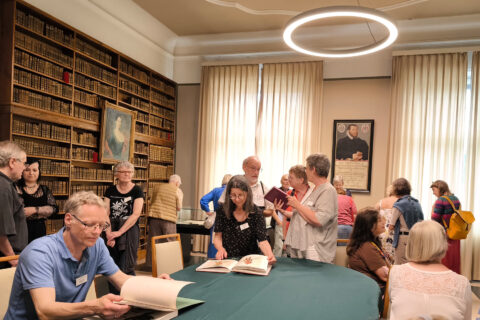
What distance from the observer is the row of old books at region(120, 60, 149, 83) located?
6.49 meters

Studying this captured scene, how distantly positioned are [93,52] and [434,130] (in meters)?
5.79

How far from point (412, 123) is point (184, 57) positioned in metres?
4.75

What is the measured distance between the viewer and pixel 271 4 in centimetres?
626

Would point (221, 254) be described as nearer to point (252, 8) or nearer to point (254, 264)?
point (254, 264)

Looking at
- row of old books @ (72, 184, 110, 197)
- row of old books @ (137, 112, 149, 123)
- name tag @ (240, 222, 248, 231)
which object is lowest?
row of old books @ (72, 184, 110, 197)

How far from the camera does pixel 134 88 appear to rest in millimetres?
6766

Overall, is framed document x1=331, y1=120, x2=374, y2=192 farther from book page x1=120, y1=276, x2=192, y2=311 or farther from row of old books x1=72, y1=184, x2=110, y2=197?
book page x1=120, y1=276, x2=192, y2=311

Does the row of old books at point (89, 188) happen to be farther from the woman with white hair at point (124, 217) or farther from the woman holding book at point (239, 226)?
the woman holding book at point (239, 226)

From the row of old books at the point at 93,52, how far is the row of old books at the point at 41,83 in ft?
2.20

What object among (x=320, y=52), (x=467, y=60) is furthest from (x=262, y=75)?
(x=467, y=60)

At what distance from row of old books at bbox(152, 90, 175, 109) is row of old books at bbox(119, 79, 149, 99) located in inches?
10.2

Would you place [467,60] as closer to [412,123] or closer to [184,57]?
[412,123]

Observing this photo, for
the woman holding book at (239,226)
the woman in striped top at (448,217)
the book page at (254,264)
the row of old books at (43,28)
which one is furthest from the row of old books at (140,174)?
the woman in striped top at (448,217)

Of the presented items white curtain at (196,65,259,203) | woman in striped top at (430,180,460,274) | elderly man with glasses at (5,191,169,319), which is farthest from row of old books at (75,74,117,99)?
woman in striped top at (430,180,460,274)
